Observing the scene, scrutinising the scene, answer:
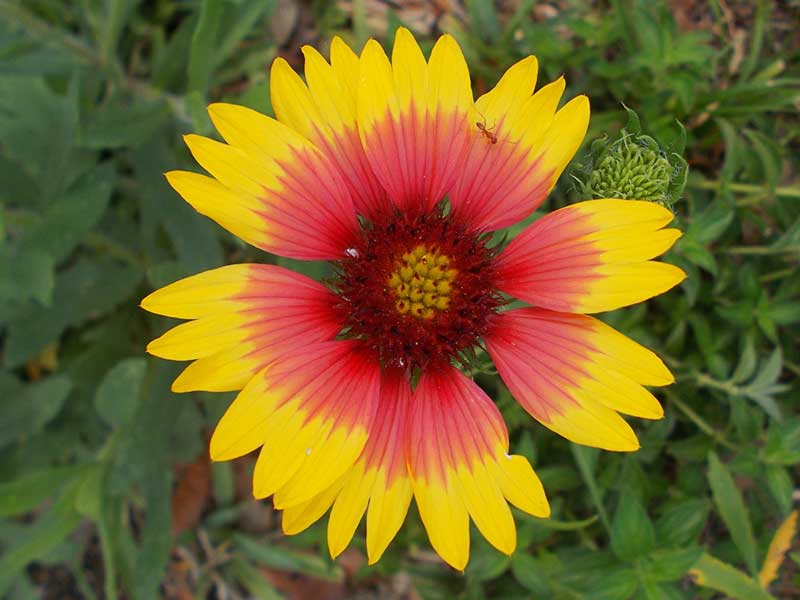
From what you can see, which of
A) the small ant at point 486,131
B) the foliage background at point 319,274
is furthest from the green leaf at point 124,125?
the small ant at point 486,131

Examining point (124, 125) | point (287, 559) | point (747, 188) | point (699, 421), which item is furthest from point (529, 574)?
point (124, 125)

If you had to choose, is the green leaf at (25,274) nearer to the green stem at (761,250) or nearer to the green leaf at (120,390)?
the green leaf at (120,390)

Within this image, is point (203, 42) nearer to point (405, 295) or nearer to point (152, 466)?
point (405, 295)

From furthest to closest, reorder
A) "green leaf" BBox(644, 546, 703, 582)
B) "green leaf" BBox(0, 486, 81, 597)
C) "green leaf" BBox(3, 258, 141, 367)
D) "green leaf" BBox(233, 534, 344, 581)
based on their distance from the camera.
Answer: "green leaf" BBox(233, 534, 344, 581) < "green leaf" BBox(3, 258, 141, 367) < "green leaf" BBox(0, 486, 81, 597) < "green leaf" BBox(644, 546, 703, 582)

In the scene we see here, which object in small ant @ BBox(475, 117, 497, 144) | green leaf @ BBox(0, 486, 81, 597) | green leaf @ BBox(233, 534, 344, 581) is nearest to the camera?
small ant @ BBox(475, 117, 497, 144)

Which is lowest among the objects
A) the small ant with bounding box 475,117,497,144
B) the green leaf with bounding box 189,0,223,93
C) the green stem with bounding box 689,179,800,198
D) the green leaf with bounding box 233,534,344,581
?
the green leaf with bounding box 233,534,344,581

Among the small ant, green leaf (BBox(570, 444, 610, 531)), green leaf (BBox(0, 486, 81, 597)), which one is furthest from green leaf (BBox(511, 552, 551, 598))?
green leaf (BBox(0, 486, 81, 597))

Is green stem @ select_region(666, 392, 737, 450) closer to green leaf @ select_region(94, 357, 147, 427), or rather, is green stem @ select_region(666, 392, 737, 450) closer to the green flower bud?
the green flower bud
